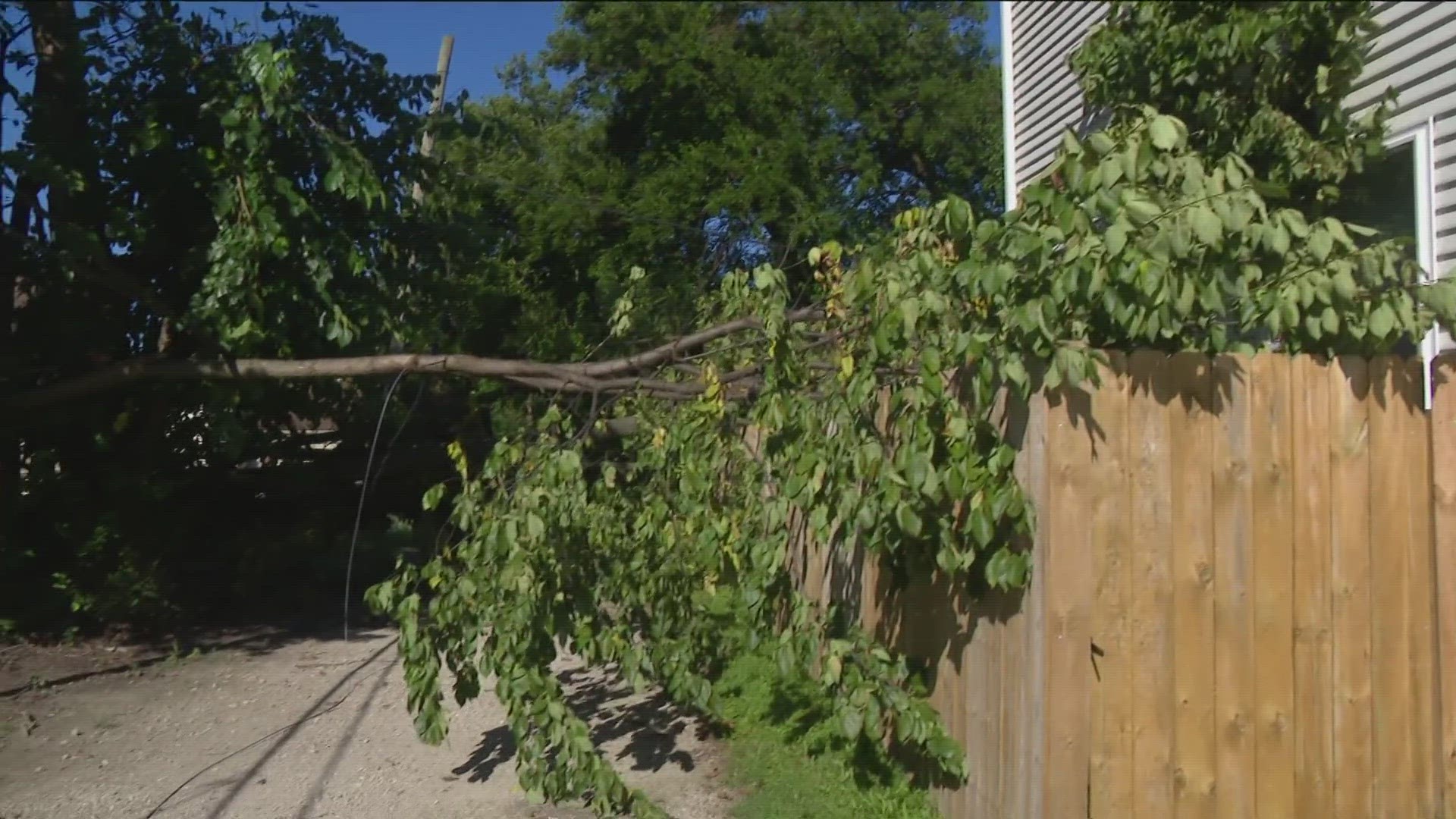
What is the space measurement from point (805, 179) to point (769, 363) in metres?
14.2

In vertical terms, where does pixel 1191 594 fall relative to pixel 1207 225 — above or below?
below

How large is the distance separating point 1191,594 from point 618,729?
3.23 metres

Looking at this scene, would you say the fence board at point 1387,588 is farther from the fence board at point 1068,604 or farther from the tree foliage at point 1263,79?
the tree foliage at point 1263,79

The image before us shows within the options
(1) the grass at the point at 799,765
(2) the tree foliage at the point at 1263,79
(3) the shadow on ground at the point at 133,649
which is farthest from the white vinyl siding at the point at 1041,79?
(3) the shadow on ground at the point at 133,649

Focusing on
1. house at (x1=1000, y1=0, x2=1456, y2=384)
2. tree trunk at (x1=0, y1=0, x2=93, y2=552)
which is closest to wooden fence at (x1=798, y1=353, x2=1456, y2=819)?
house at (x1=1000, y1=0, x2=1456, y2=384)

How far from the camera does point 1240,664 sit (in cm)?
411

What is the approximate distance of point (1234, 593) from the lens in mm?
4105

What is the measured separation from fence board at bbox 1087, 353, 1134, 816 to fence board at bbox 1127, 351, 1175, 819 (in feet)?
0.10

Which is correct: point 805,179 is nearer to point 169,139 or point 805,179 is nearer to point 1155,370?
point 169,139

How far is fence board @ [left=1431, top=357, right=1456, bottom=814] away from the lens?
4281 mm

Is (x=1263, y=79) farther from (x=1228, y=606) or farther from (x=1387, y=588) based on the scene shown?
(x=1228, y=606)

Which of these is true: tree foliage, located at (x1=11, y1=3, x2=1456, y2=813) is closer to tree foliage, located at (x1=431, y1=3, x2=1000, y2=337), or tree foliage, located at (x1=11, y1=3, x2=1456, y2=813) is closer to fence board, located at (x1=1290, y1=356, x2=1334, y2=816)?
fence board, located at (x1=1290, y1=356, x2=1334, y2=816)

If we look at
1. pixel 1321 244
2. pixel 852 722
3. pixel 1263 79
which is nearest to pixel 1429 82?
pixel 1263 79

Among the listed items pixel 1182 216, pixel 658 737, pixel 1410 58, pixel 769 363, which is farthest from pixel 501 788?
pixel 1410 58
